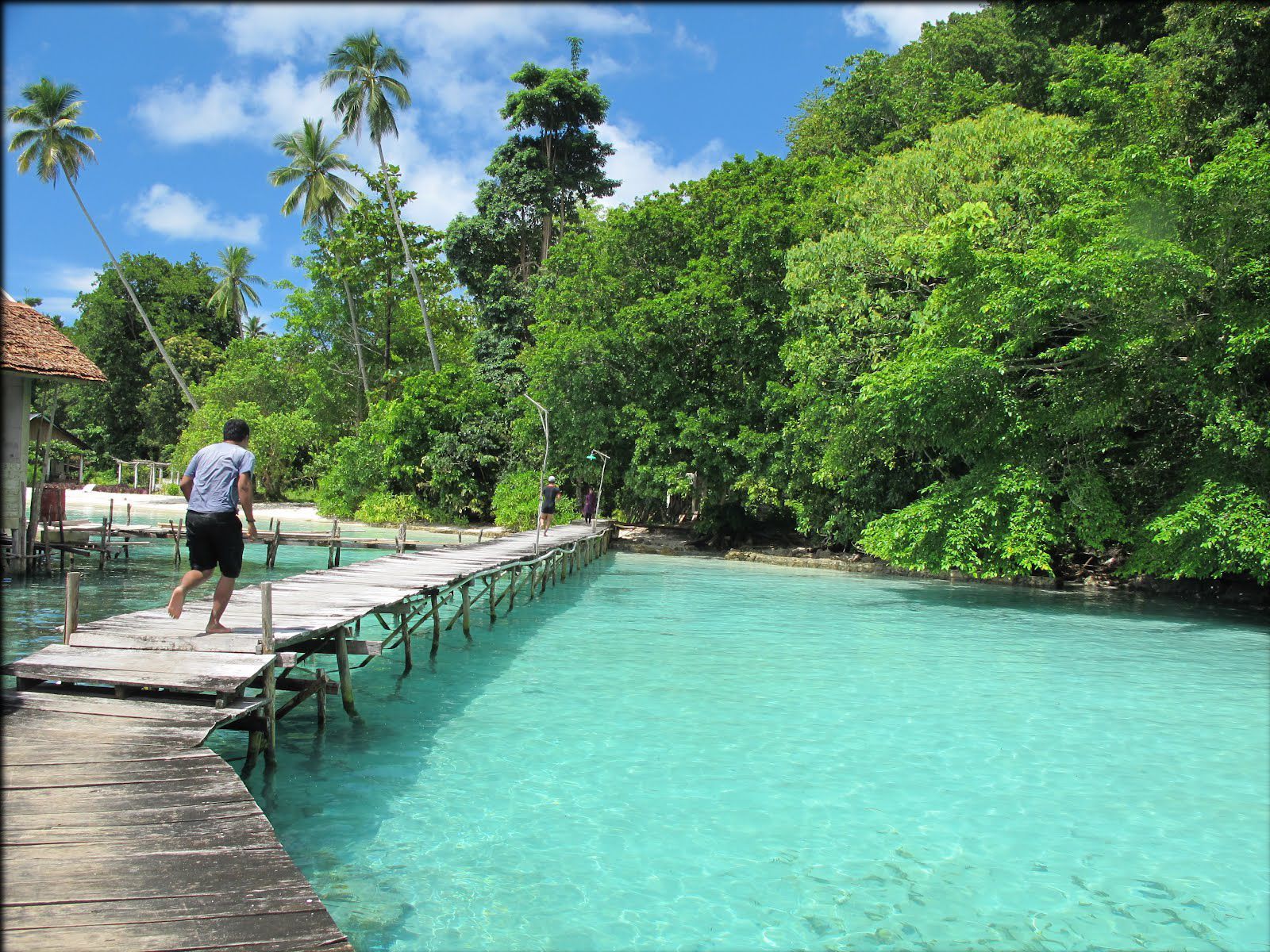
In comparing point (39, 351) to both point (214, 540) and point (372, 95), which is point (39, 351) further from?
point (372, 95)

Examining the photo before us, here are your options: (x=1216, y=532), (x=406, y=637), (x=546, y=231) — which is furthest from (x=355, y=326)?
(x=1216, y=532)

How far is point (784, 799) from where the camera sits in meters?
7.30

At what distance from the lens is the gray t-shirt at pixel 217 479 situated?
7016mm

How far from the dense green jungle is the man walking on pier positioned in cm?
1266

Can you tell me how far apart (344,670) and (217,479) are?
8.51 ft

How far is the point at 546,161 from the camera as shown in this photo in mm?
35156

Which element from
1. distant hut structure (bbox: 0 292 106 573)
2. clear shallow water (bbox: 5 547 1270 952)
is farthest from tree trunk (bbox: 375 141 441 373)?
clear shallow water (bbox: 5 547 1270 952)

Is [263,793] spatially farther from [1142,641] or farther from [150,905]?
[1142,641]

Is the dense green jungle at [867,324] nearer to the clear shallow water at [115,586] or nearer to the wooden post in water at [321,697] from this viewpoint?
the clear shallow water at [115,586]

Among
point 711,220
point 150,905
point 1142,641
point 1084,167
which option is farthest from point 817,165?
point 150,905

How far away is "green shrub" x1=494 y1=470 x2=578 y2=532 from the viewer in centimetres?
2854

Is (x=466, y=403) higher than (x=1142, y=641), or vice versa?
(x=466, y=403)

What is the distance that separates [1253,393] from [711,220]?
1529 cm

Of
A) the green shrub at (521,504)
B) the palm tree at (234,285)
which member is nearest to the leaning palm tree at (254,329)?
the palm tree at (234,285)
